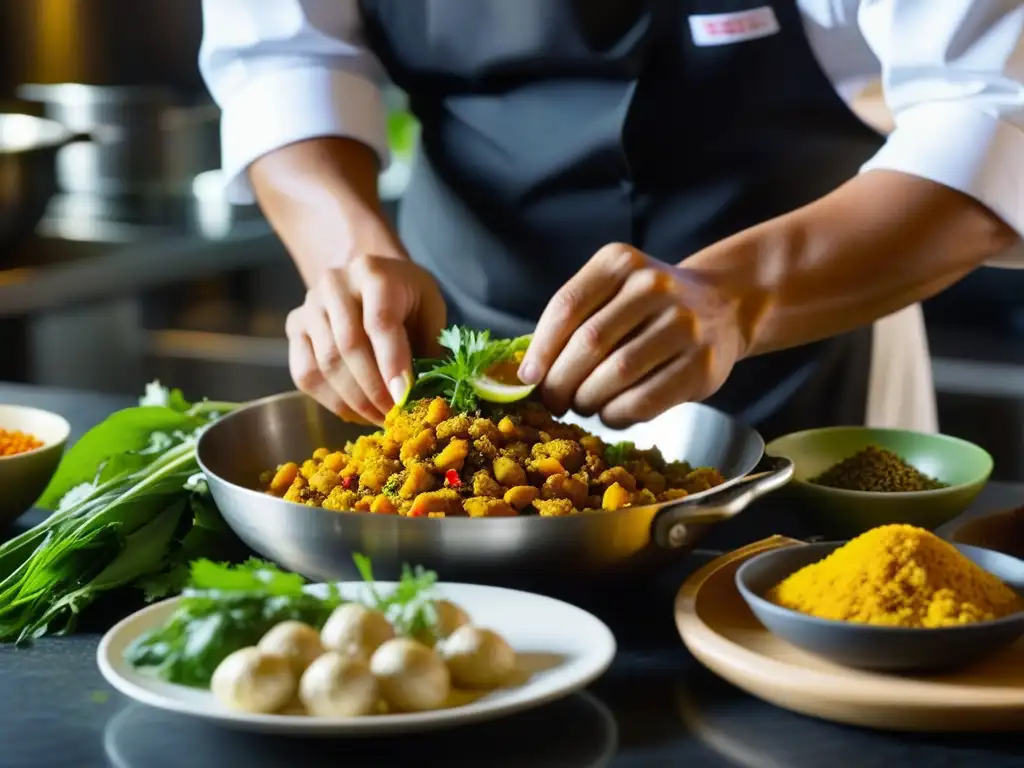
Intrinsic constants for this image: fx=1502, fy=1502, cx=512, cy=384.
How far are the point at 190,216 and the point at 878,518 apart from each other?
2.39 meters

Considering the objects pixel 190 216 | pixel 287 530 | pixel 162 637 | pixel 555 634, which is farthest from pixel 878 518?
pixel 190 216

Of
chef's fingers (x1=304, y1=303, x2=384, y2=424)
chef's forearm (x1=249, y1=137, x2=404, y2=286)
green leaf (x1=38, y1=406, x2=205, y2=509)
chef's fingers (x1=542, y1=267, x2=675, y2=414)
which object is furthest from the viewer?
chef's forearm (x1=249, y1=137, x2=404, y2=286)

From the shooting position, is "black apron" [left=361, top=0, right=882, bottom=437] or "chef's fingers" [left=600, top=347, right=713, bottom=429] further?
"black apron" [left=361, top=0, right=882, bottom=437]

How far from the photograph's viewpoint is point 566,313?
1.30 m

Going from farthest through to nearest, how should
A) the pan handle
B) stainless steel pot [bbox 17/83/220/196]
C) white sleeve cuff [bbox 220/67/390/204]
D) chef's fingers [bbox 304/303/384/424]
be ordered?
1. stainless steel pot [bbox 17/83/220/196]
2. white sleeve cuff [bbox 220/67/390/204]
3. chef's fingers [bbox 304/303/384/424]
4. the pan handle

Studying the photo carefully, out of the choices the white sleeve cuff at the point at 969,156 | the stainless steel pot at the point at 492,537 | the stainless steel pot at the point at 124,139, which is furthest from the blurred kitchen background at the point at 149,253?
the stainless steel pot at the point at 492,537

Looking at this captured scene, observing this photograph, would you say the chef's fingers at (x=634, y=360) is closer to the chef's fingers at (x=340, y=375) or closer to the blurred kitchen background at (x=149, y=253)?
the chef's fingers at (x=340, y=375)

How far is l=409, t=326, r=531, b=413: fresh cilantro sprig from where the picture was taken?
132 cm

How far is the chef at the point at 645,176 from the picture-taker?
1422 mm

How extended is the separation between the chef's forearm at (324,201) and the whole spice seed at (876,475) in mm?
552

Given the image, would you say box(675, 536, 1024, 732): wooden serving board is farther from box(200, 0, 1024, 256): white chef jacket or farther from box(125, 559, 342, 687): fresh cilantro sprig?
box(200, 0, 1024, 256): white chef jacket

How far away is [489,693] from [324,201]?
915 mm

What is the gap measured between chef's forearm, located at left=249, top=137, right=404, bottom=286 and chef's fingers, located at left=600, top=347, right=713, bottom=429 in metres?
0.42

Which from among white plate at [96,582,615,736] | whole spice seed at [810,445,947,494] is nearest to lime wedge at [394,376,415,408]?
white plate at [96,582,615,736]
